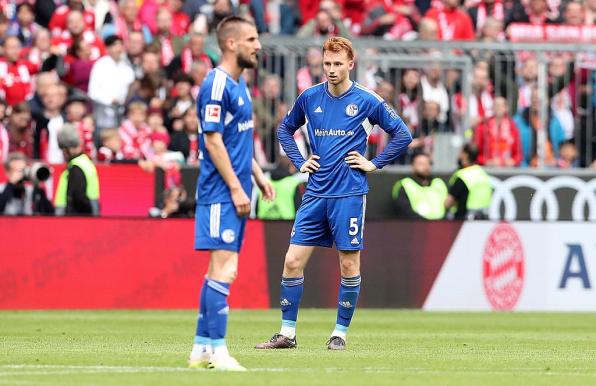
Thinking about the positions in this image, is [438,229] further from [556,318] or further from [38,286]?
[38,286]

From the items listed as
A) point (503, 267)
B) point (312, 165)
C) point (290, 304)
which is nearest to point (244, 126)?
point (312, 165)

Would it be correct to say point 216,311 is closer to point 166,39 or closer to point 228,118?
point 228,118

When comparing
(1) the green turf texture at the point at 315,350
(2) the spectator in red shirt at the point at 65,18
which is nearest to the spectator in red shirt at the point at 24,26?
(2) the spectator in red shirt at the point at 65,18

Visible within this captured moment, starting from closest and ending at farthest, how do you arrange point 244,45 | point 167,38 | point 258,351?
point 244,45, point 258,351, point 167,38

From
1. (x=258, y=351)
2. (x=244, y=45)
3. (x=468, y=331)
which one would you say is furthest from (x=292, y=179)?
(x=244, y=45)

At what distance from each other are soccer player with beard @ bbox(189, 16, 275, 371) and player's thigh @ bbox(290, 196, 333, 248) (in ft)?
8.48

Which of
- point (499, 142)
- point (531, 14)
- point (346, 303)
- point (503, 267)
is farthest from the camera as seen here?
point (531, 14)

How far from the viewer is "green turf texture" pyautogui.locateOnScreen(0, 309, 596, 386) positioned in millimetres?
10141

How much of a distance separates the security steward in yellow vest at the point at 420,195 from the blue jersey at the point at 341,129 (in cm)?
884

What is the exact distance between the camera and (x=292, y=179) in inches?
866

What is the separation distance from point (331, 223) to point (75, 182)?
308 inches

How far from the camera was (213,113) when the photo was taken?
10273 mm

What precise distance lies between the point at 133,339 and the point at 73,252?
5.65 meters

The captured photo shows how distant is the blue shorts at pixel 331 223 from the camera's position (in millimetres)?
12962
